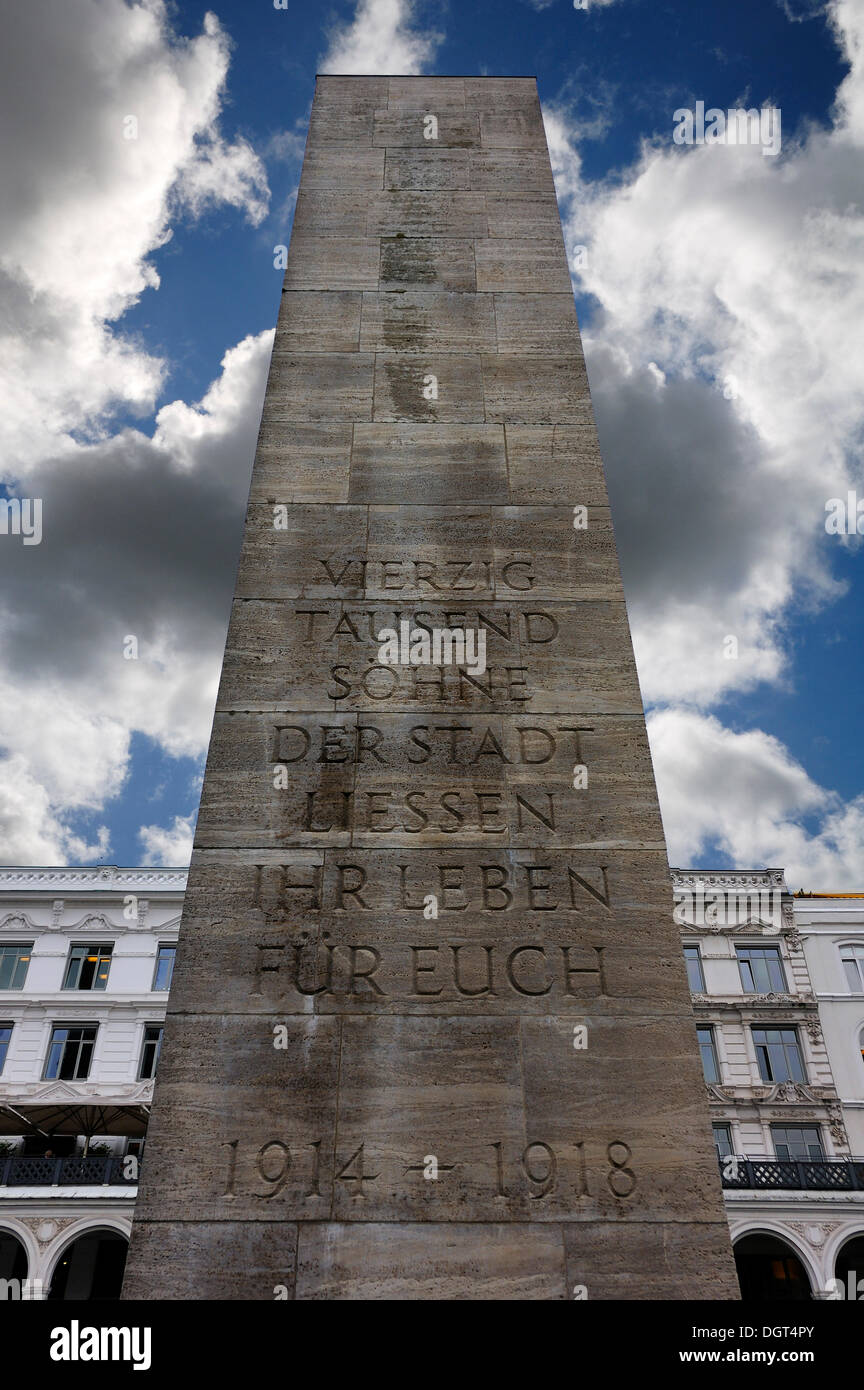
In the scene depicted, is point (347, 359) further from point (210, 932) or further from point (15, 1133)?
point (15, 1133)

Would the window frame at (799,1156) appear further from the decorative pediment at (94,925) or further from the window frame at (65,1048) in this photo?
the decorative pediment at (94,925)

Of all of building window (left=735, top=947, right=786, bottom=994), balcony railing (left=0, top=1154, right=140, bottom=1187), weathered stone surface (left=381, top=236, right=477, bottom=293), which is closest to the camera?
weathered stone surface (left=381, top=236, right=477, bottom=293)

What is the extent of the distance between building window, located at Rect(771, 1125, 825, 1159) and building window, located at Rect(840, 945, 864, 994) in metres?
6.63

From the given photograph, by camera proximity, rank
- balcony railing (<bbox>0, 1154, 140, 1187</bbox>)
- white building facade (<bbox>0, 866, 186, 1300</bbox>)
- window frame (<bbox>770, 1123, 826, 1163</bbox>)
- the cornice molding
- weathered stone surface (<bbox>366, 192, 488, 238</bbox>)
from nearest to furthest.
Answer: weathered stone surface (<bbox>366, 192, 488, 238</bbox>) → white building facade (<bbox>0, 866, 186, 1300</bbox>) → balcony railing (<bbox>0, 1154, 140, 1187</bbox>) → window frame (<bbox>770, 1123, 826, 1163</bbox>) → the cornice molding

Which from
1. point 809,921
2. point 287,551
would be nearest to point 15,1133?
point 809,921

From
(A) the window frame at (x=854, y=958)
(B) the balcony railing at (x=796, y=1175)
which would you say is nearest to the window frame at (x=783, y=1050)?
(B) the balcony railing at (x=796, y=1175)

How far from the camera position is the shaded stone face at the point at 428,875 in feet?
20.0

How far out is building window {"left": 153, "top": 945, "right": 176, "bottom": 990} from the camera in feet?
133

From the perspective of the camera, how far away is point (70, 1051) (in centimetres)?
3872

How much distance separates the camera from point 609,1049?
21.9 ft

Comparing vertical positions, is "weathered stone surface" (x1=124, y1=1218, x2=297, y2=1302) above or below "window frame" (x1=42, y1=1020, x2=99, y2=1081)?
below

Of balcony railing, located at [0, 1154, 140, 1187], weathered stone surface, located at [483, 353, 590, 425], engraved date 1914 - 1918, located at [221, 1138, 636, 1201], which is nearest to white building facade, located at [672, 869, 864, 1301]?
balcony railing, located at [0, 1154, 140, 1187]

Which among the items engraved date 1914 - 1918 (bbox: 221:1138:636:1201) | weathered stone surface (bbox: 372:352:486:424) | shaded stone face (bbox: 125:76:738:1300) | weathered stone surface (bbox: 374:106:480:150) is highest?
weathered stone surface (bbox: 374:106:480:150)

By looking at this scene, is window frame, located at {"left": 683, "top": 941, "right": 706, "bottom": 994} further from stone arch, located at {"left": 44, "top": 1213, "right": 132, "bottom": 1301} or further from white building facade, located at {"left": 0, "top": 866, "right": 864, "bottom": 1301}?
stone arch, located at {"left": 44, "top": 1213, "right": 132, "bottom": 1301}
